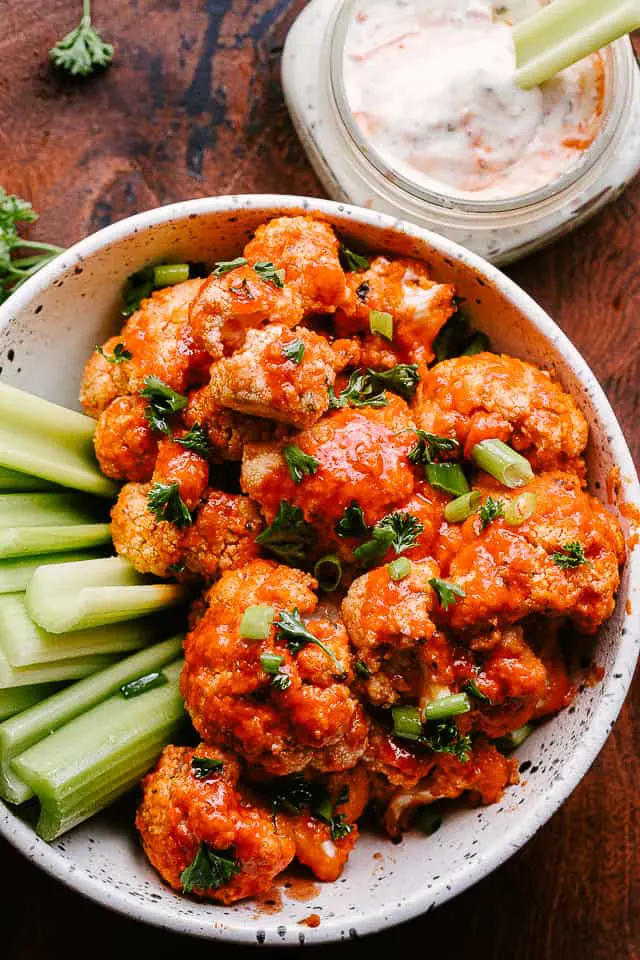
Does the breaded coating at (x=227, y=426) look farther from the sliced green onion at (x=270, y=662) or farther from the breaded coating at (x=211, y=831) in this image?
the breaded coating at (x=211, y=831)

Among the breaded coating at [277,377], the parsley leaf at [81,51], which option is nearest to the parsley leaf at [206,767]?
the breaded coating at [277,377]

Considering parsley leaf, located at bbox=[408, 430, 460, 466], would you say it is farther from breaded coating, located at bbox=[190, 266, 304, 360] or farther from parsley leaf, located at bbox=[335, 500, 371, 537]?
breaded coating, located at bbox=[190, 266, 304, 360]

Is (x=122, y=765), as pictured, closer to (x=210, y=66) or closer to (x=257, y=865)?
(x=257, y=865)

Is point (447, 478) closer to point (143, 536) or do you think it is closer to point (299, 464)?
point (299, 464)

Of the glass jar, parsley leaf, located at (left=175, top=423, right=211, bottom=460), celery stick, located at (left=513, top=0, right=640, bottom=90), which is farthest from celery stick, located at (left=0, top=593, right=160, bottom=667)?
celery stick, located at (left=513, top=0, right=640, bottom=90)

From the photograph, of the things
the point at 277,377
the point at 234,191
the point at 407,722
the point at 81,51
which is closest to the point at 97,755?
the point at 407,722

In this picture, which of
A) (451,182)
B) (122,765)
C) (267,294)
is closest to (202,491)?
(267,294)
